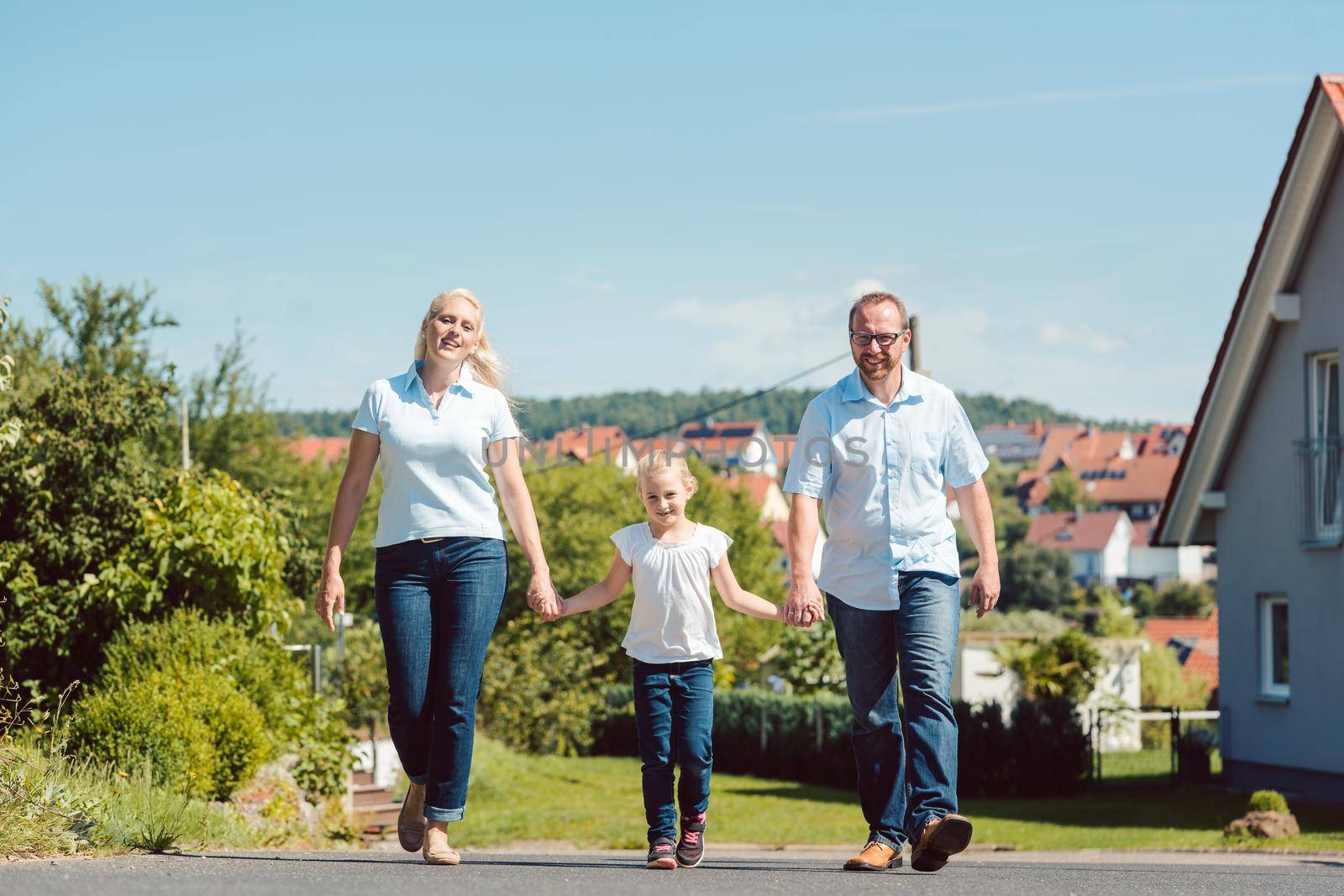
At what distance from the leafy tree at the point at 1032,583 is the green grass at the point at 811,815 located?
77.8 metres

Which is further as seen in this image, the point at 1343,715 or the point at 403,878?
the point at 1343,715

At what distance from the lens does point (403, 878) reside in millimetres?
5645

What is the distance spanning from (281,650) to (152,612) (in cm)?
100

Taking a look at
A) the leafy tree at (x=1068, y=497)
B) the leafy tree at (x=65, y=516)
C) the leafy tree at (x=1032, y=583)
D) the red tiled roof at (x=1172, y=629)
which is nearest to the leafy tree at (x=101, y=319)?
the leafy tree at (x=65, y=516)

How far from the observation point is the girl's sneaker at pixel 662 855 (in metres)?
6.42

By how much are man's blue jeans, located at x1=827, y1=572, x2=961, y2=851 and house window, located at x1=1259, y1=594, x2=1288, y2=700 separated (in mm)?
15811

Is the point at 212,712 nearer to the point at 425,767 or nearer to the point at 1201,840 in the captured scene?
the point at 425,767

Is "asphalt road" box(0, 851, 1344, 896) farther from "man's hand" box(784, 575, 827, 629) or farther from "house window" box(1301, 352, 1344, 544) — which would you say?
"house window" box(1301, 352, 1344, 544)

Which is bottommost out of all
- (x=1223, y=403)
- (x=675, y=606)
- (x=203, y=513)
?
(x=675, y=606)

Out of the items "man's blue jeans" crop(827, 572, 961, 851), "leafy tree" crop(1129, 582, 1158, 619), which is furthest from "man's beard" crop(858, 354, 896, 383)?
"leafy tree" crop(1129, 582, 1158, 619)

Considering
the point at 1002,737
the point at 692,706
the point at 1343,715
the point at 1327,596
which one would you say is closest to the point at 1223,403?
the point at 1327,596

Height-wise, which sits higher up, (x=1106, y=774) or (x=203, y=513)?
(x=203, y=513)

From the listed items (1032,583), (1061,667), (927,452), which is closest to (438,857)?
(927,452)

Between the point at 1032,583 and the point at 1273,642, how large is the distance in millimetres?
84942
